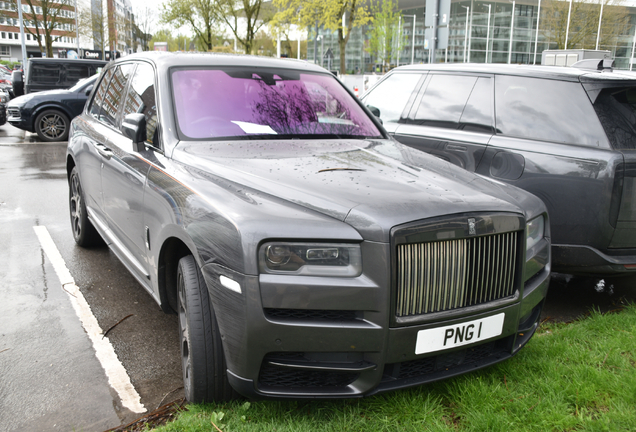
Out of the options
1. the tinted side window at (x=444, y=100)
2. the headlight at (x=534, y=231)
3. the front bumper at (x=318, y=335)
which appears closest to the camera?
the front bumper at (x=318, y=335)

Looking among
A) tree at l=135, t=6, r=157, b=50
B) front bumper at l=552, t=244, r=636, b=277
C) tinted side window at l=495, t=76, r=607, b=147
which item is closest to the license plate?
front bumper at l=552, t=244, r=636, b=277

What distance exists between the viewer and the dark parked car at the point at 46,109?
13883 millimetres

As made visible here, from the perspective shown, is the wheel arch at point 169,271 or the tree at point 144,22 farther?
the tree at point 144,22

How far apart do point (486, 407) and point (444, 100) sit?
315cm

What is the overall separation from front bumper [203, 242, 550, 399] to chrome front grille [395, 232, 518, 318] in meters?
0.07

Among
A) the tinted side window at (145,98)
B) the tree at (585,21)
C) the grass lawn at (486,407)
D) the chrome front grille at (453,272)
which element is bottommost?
the grass lawn at (486,407)

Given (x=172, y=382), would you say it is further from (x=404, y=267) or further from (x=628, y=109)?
(x=628, y=109)

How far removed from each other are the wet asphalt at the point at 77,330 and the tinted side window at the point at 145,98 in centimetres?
132

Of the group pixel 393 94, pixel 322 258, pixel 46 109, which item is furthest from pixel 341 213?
pixel 46 109

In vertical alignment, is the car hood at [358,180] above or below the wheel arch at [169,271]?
above

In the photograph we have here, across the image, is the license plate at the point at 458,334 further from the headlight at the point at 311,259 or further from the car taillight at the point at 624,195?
the car taillight at the point at 624,195

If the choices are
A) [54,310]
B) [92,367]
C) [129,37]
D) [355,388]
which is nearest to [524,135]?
[355,388]

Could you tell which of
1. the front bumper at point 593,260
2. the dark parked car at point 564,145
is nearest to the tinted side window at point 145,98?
the dark parked car at point 564,145

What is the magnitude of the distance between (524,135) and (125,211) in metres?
2.97
